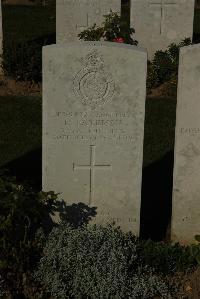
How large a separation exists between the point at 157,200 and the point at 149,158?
1.20 metres

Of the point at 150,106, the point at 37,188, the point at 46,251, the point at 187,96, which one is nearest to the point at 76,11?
the point at 150,106

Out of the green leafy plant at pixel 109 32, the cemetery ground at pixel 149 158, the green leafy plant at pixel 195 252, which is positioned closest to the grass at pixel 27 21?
the green leafy plant at pixel 109 32

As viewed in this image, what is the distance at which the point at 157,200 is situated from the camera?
7848mm

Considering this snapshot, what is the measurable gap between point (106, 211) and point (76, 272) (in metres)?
1.21

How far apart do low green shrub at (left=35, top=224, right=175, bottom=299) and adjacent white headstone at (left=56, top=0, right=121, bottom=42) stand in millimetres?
7368

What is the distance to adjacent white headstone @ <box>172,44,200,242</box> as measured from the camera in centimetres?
633

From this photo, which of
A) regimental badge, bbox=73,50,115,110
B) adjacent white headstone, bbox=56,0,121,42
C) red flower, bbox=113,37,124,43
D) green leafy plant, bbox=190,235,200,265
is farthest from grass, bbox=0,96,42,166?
green leafy plant, bbox=190,235,200,265

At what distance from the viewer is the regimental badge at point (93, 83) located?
6.14 m

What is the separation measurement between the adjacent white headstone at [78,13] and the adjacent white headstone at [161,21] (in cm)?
46

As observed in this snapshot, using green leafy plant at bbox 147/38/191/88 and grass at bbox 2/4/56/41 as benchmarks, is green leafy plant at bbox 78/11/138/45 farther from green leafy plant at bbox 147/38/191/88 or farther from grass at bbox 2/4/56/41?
grass at bbox 2/4/56/41

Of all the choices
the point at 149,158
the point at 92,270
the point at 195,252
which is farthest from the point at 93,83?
the point at 149,158

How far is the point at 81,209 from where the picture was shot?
21.9 feet

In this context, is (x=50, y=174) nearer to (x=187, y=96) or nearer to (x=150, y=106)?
(x=187, y=96)

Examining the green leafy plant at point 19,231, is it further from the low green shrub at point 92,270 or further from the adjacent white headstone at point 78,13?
the adjacent white headstone at point 78,13
